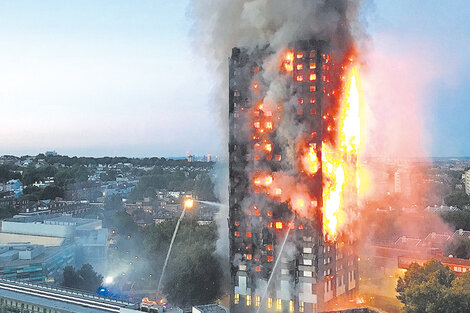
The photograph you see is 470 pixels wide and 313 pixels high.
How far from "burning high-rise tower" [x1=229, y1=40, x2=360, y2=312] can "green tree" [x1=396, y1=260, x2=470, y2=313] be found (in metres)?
6.49

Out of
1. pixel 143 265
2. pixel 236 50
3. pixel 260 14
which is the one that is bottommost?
pixel 143 265

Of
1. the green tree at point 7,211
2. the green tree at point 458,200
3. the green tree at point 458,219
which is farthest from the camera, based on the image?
the green tree at point 458,200

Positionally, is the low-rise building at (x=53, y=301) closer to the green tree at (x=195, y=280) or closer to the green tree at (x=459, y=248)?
the green tree at (x=195, y=280)

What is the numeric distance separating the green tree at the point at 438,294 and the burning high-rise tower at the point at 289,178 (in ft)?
21.3

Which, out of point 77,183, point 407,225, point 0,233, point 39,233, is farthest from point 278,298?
point 77,183

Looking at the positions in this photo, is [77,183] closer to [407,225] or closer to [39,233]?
[39,233]

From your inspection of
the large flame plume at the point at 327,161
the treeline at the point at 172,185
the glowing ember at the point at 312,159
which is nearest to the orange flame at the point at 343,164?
the large flame plume at the point at 327,161

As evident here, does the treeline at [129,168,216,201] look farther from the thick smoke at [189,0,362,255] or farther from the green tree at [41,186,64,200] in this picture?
the thick smoke at [189,0,362,255]

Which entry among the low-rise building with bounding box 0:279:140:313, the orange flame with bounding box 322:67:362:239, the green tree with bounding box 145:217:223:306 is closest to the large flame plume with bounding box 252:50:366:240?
the orange flame with bounding box 322:67:362:239

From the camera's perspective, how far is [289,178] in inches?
1909

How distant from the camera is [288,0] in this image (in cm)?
4841

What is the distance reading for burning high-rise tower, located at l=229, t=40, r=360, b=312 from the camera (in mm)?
47406

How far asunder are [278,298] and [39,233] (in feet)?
133

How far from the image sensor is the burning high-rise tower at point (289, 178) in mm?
47406
